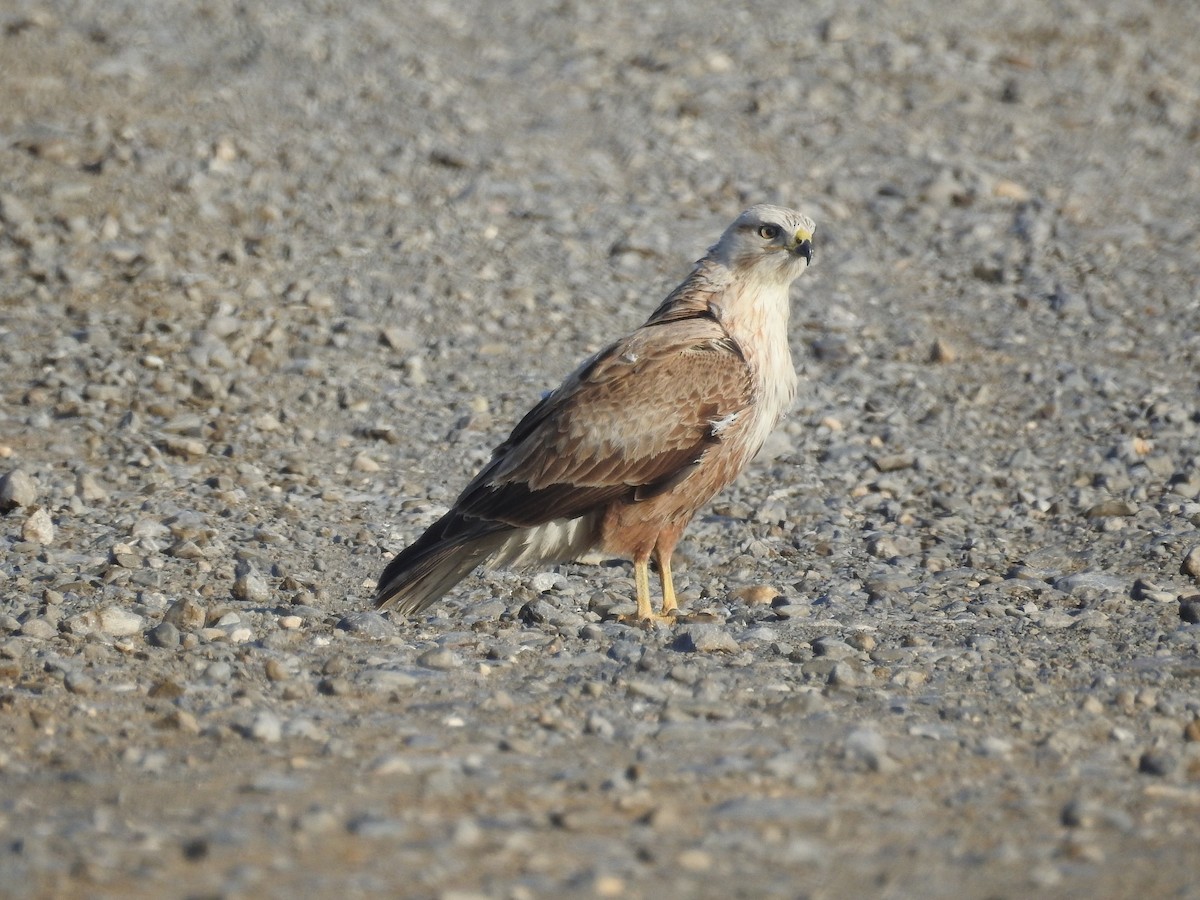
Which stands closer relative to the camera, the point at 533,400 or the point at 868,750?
the point at 868,750

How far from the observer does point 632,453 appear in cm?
837

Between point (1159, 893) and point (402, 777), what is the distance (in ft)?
8.50

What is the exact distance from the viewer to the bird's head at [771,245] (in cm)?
876

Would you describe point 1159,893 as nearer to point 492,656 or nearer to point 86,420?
point 492,656

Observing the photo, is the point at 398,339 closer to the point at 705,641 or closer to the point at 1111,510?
the point at 705,641

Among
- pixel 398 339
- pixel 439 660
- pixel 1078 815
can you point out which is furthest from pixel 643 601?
pixel 398 339

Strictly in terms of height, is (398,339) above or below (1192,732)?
below

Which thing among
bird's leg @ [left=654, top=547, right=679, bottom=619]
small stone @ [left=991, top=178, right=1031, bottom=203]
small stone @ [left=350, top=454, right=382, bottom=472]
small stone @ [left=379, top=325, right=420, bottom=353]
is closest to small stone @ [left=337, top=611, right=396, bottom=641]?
bird's leg @ [left=654, top=547, right=679, bottom=619]

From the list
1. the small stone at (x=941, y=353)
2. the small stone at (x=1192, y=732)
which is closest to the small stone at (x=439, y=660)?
the small stone at (x=1192, y=732)

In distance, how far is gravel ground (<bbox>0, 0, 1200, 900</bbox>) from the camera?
219 inches

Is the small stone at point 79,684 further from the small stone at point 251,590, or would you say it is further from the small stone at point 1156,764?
the small stone at point 1156,764

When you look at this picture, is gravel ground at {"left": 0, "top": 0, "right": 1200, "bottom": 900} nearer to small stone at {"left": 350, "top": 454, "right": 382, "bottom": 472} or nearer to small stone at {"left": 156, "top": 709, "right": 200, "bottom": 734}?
small stone at {"left": 156, "top": 709, "right": 200, "bottom": 734}

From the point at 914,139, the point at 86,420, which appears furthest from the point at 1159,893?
the point at 914,139

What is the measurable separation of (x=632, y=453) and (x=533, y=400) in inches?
113
